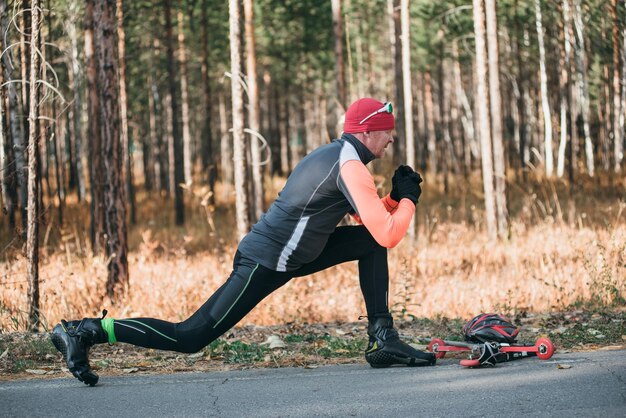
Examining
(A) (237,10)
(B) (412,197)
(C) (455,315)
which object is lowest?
(C) (455,315)

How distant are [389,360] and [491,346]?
70 centimetres

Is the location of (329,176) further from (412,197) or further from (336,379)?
(336,379)

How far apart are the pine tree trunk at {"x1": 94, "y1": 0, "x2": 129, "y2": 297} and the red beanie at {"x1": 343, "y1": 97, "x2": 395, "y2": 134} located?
19.3 feet

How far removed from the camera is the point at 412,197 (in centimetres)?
504

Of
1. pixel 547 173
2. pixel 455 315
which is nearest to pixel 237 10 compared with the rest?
pixel 455 315

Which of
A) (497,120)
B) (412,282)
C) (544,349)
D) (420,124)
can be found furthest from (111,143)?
(420,124)

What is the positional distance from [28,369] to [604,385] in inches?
157

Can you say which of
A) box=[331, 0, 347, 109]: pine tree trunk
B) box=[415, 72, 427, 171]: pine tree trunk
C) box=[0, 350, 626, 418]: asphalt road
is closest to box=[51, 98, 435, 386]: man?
box=[0, 350, 626, 418]: asphalt road

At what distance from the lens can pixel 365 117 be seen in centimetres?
507

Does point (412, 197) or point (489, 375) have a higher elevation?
point (412, 197)

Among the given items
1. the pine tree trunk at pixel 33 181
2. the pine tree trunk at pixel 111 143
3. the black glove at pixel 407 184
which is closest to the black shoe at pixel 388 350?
the black glove at pixel 407 184

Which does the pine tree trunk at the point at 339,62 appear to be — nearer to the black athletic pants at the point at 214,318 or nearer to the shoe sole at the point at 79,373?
the black athletic pants at the point at 214,318

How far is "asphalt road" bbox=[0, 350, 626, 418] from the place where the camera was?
171 inches

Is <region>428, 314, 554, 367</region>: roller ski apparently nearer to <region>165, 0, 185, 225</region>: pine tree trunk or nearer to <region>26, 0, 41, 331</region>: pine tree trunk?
<region>26, 0, 41, 331</region>: pine tree trunk
